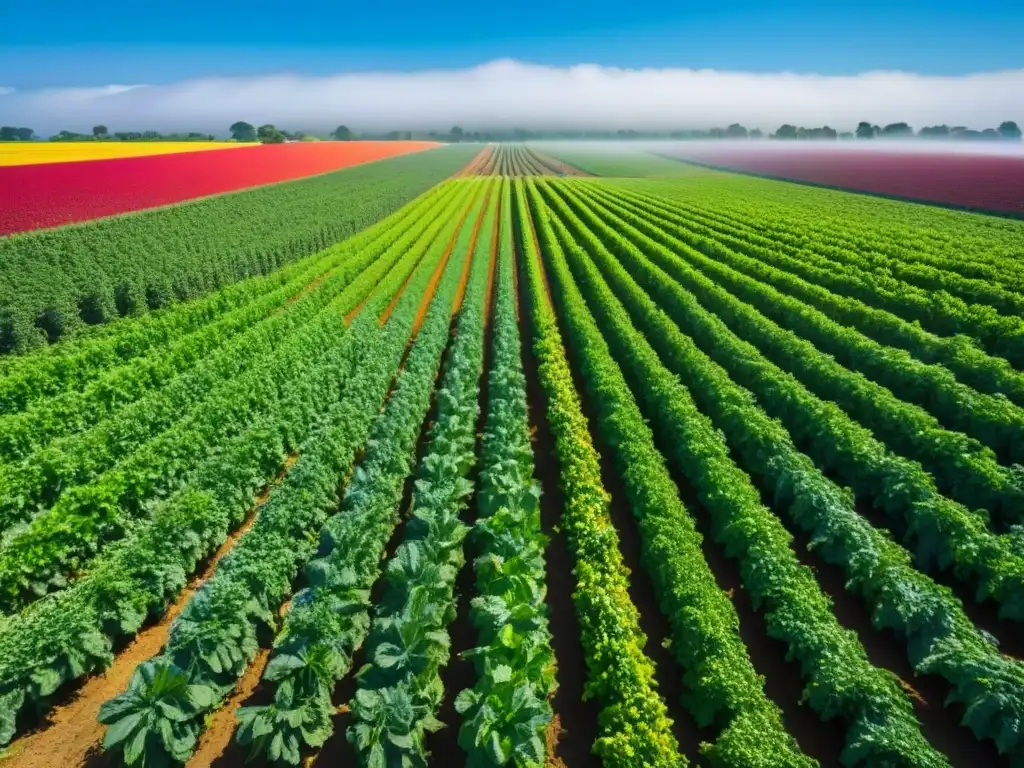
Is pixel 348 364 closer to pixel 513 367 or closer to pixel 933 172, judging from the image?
pixel 513 367

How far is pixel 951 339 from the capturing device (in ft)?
56.7

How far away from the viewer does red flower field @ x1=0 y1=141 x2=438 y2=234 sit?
28.7 m

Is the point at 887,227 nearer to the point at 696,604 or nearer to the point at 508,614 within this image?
the point at 696,604

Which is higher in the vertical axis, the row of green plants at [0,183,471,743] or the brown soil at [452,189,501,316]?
the brown soil at [452,189,501,316]

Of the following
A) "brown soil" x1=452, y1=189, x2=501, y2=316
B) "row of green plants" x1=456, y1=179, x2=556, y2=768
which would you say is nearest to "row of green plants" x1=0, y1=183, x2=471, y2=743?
"row of green plants" x1=456, y1=179, x2=556, y2=768

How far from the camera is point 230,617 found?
821 centimetres

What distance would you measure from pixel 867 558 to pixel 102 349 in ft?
70.3

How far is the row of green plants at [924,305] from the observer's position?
1764cm

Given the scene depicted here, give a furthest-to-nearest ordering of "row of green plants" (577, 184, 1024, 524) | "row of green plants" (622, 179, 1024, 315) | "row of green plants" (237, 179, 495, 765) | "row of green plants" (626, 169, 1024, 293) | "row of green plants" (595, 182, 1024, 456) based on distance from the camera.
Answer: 1. "row of green plants" (626, 169, 1024, 293)
2. "row of green plants" (622, 179, 1024, 315)
3. "row of green plants" (595, 182, 1024, 456)
4. "row of green plants" (577, 184, 1024, 524)
5. "row of green plants" (237, 179, 495, 765)

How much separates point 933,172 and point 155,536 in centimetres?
9514

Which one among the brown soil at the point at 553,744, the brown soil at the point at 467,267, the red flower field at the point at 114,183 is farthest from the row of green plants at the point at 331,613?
the red flower field at the point at 114,183

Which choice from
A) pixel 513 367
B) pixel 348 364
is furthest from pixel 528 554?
pixel 348 364

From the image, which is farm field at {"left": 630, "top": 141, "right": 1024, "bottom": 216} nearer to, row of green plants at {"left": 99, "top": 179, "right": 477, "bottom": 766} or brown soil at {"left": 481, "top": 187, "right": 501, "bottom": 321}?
brown soil at {"left": 481, "top": 187, "right": 501, "bottom": 321}

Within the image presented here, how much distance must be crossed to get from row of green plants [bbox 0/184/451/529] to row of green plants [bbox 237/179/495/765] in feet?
17.6
